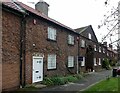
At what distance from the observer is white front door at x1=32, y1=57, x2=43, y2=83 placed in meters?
19.1

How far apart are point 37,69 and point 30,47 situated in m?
2.20

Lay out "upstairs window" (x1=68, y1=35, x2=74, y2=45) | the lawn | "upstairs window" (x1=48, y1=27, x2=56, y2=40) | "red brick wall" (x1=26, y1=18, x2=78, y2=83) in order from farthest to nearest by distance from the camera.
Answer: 1. "upstairs window" (x1=68, y1=35, x2=74, y2=45)
2. "upstairs window" (x1=48, y1=27, x2=56, y2=40)
3. "red brick wall" (x1=26, y1=18, x2=78, y2=83)
4. the lawn

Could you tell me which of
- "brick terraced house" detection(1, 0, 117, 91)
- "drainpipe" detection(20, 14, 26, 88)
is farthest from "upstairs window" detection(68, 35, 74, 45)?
"drainpipe" detection(20, 14, 26, 88)

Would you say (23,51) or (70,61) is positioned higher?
(23,51)

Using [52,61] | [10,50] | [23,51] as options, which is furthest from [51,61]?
[10,50]

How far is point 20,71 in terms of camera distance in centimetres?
1702

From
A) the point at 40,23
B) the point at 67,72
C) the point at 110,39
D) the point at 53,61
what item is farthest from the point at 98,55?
the point at 110,39

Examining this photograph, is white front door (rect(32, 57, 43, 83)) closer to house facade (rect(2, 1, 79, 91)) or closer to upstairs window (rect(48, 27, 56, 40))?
house facade (rect(2, 1, 79, 91))

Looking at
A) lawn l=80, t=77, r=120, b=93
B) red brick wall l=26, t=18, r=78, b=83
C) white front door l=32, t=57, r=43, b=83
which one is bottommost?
lawn l=80, t=77, r=120, b=93

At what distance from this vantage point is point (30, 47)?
18391 millimetres

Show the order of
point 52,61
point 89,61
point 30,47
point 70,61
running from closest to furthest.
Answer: point 30,47
point 52,61
point 70,61
point 89,61

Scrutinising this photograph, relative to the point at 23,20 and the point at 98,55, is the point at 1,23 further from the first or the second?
the point at 98,55

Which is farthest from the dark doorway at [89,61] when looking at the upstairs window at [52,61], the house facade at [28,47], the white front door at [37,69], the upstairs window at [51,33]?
the white front door at [37,69]

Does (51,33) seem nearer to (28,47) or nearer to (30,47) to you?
(30,47)
